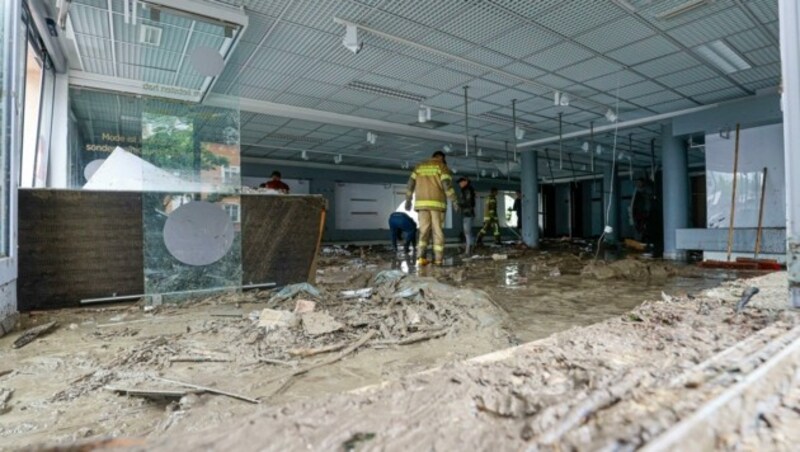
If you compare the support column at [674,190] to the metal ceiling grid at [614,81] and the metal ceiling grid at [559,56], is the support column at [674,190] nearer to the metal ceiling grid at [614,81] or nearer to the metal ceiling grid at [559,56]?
the metal ceiling grid at [614,81]

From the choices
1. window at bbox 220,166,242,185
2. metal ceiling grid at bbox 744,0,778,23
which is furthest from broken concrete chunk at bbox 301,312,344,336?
metal ceiling grid at bbox 744,0,778,23

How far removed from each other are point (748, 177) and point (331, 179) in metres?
12.0

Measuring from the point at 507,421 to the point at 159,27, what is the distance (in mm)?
5682

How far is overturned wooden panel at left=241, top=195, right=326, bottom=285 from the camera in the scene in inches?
159

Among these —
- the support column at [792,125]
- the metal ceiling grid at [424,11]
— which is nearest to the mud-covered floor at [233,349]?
the support column at [792,125]

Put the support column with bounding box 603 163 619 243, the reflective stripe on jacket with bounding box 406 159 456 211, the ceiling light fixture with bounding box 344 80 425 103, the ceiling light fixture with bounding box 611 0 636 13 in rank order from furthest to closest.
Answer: the support column with bounding box 603 163 619 243 < the ceiling light fixture with bounding box 344 80 425 103 < the reflective stripe on jacket with bounding box 406 159 456 211 < the ceiling light fixture with bounding box 611 0 636 13

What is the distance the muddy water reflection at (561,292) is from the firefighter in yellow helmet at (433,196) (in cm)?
83

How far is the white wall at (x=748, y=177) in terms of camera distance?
7.00 metres

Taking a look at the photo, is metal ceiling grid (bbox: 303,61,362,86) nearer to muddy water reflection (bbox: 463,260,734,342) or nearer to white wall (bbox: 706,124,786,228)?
muddy water reflection (bbox: 463,260,734,342)

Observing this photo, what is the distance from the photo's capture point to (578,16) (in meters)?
4.41

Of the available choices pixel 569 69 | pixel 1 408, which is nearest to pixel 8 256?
pixel 1 408

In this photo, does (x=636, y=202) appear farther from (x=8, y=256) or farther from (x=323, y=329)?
(x=8, y=256)

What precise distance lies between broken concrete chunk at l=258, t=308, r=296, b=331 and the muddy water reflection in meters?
1.51

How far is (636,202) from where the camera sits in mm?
12102
